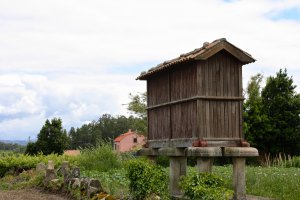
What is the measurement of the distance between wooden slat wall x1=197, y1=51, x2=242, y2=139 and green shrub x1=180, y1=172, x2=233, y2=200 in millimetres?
1105

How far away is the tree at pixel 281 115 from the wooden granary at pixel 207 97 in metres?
22.3

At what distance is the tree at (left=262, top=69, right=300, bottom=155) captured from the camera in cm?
3300

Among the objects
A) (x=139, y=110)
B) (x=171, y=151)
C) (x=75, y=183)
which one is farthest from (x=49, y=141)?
(x=171, y=151)

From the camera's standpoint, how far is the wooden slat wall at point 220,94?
10.8 meters

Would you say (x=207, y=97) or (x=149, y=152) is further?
(x=149, y=152)

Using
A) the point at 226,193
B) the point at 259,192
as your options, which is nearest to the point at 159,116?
the point at 259,192

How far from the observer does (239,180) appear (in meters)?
10.9

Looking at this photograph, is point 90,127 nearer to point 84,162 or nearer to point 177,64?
point 84,162

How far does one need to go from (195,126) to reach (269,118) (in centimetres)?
2425

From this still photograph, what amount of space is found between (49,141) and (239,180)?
2780 cm

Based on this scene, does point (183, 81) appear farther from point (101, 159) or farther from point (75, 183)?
point (101, 159)

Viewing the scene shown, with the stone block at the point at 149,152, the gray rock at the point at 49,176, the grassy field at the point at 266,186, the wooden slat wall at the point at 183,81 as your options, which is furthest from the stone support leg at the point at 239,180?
the gray rock at the point at 49,176

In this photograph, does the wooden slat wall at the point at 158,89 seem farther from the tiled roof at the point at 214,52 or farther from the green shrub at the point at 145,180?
the green shrub at the point at 145,180

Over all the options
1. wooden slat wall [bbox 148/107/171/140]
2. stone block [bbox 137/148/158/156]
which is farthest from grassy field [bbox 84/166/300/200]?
wooden slat wall [bbox 148/107/171/140]
